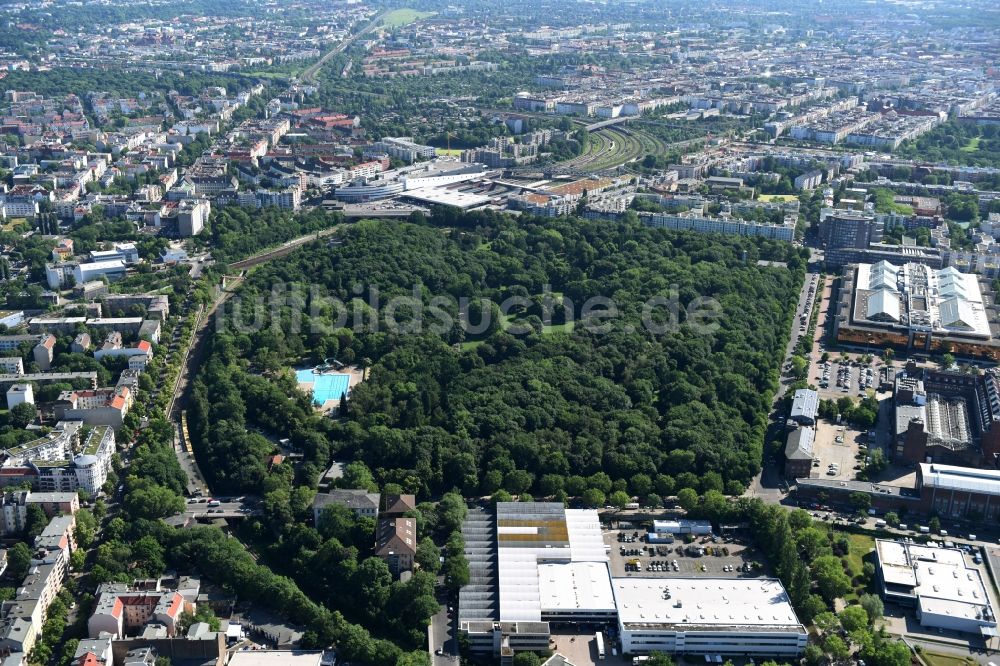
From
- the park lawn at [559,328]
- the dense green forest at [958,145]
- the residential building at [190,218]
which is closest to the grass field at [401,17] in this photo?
the dense green forest at [958,145]

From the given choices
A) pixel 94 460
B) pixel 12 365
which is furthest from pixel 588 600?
pixel 12 365

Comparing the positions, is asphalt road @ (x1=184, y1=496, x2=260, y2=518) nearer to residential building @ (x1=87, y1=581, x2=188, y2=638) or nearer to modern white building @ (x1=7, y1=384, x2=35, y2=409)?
residential building @ (x1=87, y1=581, x2=188, y2=638)

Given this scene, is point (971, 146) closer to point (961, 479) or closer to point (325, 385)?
point (961, 479)

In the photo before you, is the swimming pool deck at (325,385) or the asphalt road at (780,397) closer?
the asphalt road at (780,397)

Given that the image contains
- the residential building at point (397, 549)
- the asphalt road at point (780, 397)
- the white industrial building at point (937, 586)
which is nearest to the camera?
the white industrial building at point (937, 586)

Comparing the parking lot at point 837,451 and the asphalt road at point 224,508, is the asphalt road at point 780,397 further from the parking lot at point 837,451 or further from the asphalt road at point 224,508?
the asphalt road at point 224,508
